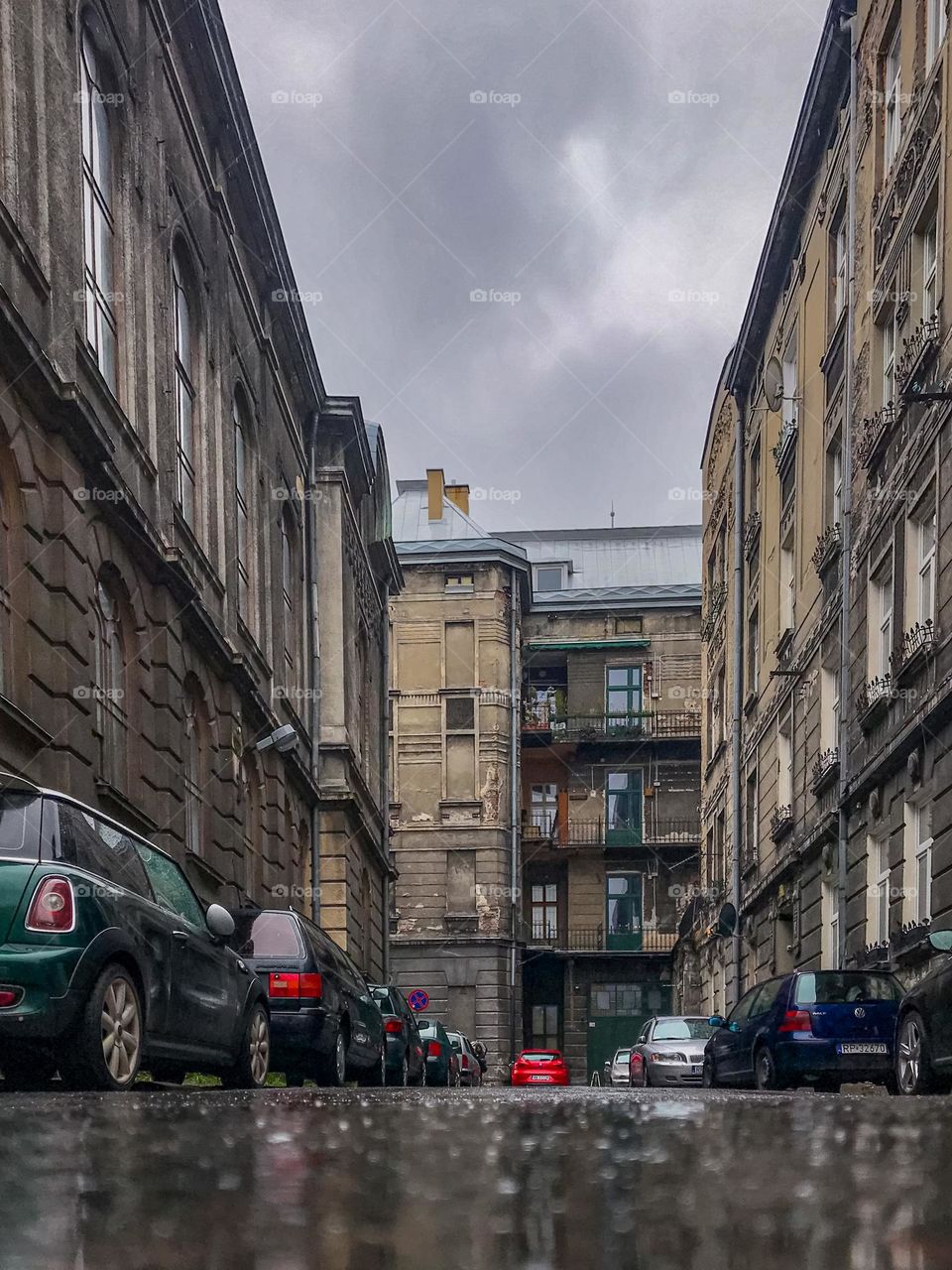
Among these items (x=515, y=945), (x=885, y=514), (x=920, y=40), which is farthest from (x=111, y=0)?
(x=515, y=945)

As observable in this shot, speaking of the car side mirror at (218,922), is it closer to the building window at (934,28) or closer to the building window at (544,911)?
the building window at (934,28)

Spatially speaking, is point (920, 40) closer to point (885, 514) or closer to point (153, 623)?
point (885, 514)

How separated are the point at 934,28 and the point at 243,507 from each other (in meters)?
14.4

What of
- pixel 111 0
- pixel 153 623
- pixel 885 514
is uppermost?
pixel 111 0

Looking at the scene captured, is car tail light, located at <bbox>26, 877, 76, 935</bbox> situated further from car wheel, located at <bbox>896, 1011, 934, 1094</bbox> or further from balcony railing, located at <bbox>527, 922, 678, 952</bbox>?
balcony railing, located at <bbox>527, 922, 678, 952</bbox>

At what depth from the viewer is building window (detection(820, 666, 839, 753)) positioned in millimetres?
25969

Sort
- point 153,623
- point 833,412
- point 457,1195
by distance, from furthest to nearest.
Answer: point 833,412
point 153,623
point 457,1195

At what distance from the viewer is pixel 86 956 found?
311 inches

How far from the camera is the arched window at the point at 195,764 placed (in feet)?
75.7

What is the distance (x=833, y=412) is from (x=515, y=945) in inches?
1273

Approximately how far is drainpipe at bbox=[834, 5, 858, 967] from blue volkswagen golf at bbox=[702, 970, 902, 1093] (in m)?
5.96

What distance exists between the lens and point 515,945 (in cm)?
5472

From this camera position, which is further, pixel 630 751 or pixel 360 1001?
pixel 630 751

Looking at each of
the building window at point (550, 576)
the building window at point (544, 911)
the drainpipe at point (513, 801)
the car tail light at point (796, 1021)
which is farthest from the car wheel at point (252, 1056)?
the building window at point (550, 576)
